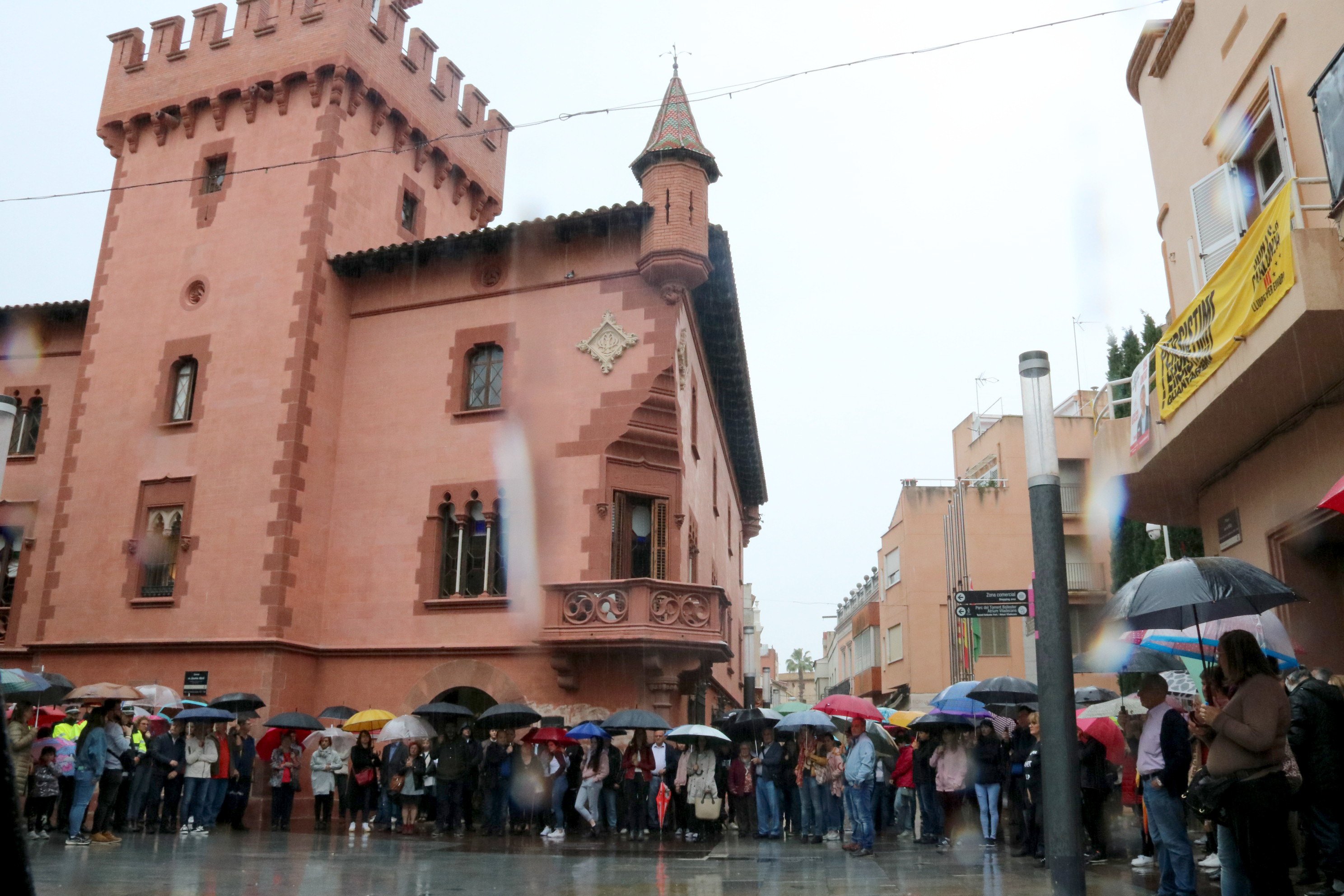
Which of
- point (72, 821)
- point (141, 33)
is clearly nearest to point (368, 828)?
point (72, 821)

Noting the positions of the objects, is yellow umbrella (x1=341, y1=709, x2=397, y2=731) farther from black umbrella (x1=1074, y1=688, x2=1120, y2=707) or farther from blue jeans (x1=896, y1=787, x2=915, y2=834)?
black umbrella (x1=1074, y1=688, x2=1120, y2=707)

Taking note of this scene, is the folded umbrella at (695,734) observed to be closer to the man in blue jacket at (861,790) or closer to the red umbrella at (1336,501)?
the man in blue jacket at (861,790)

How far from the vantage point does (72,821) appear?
1440 cm

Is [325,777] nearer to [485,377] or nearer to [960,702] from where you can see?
[485,377]

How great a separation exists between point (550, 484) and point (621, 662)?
3.87m

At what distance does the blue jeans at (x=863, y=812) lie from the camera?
14648 millimetres

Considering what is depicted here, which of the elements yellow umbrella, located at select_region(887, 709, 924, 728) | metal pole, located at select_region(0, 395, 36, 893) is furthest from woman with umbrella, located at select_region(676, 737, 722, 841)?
metal pole, located at select_region(0, 395, 36, 893)

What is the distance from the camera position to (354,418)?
2406 centimetres

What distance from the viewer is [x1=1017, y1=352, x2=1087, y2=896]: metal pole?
5.79 m

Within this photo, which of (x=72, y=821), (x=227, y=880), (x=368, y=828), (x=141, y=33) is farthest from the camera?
(x=141, y=33)

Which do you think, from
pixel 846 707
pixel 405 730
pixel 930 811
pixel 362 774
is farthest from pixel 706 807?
pixel 362 774

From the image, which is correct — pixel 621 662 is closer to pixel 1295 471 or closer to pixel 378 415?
pixel 378 415

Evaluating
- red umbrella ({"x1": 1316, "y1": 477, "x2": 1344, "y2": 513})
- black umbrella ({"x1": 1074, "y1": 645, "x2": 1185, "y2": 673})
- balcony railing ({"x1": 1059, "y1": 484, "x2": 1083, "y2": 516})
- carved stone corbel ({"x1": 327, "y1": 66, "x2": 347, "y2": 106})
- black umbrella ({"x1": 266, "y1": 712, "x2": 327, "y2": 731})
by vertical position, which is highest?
carved stone corbel ({"x1": 327, "y1": 66, "x2": 347, "y2": 106})

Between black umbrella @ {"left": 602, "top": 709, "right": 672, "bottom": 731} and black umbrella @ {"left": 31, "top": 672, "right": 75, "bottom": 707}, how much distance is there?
384 inches
